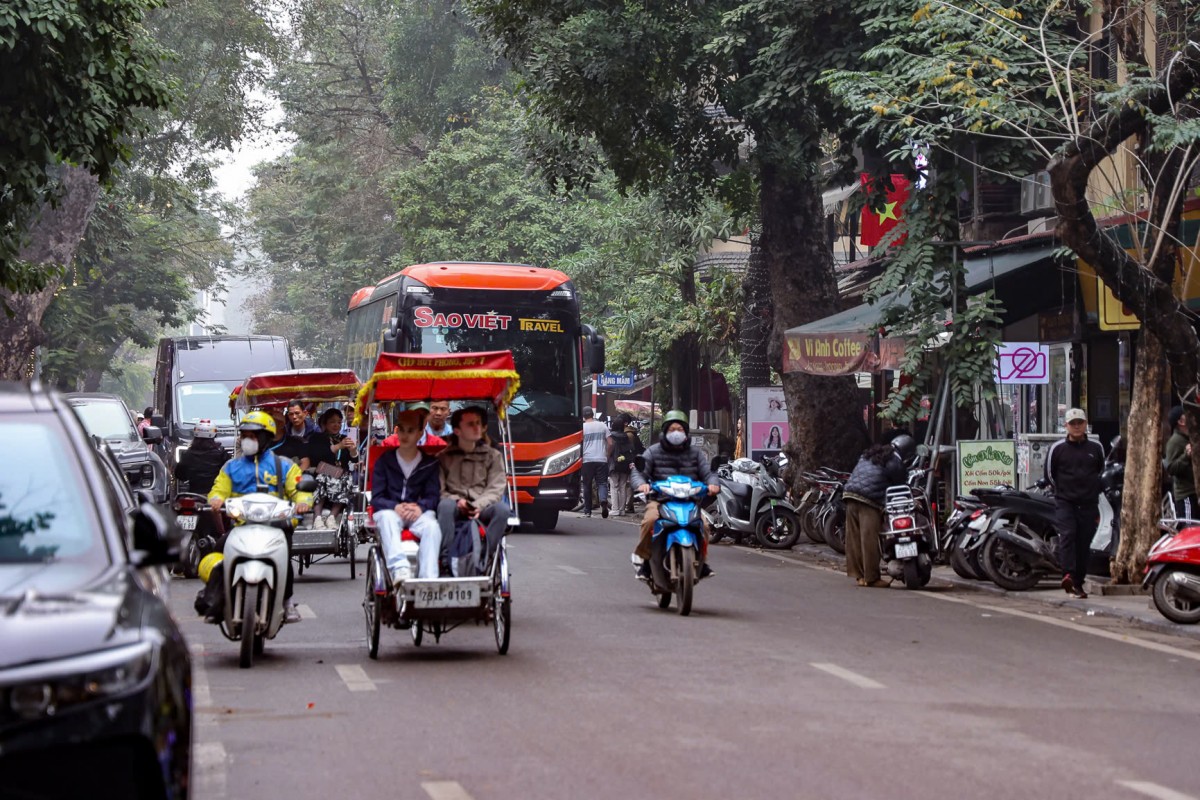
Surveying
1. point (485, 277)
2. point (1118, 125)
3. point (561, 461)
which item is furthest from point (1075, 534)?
point (485, 277)

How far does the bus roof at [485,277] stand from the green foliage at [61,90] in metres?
9.19

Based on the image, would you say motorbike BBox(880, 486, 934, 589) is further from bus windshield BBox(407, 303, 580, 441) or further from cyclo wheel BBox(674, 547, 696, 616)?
bus windshield BBox(407, 303, 580, 441)

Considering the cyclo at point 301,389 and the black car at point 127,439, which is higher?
the cyclo at point 301,389

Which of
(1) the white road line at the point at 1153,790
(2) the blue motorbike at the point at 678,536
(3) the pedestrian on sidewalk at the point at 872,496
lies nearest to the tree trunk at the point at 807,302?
(3) the pedestrian on sidewalk at the point at 872,496

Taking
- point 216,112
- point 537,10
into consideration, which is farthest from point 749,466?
point 216,112

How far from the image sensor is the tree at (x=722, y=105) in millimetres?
21062

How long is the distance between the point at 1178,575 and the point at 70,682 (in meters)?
10.9

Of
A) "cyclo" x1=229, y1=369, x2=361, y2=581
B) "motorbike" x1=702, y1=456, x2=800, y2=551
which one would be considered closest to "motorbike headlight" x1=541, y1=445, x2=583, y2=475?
"motorbike" x1=702, y1=456, x2=800, y2=551

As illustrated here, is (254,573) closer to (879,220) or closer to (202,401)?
(879,220)

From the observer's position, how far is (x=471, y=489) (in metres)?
11.7

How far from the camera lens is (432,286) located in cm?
2436

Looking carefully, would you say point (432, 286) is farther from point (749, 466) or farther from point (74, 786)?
point (74, 786)

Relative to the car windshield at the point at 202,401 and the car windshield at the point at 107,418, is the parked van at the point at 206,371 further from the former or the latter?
the car windshield at the point at 107,418

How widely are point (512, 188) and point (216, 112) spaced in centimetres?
952
